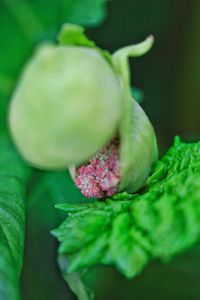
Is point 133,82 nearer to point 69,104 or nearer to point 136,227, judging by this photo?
point 136,227

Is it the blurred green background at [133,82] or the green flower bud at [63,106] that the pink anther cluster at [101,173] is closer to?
the green flower bud at [63,106]

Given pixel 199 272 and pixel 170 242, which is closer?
pixel 170 242

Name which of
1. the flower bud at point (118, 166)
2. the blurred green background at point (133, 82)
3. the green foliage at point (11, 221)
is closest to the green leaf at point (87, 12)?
the blurred green background at point (133, 82)

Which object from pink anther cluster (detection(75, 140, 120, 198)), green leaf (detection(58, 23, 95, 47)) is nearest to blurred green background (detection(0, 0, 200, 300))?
pink anther cluster (detection(75, 140, 120, 198))

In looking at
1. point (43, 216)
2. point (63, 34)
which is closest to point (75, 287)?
point (63, 34)

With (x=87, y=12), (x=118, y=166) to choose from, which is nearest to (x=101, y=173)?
(x=118, y=166)

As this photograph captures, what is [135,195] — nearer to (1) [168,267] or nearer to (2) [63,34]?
(2) [63,34]

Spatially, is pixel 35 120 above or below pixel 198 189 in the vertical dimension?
above
